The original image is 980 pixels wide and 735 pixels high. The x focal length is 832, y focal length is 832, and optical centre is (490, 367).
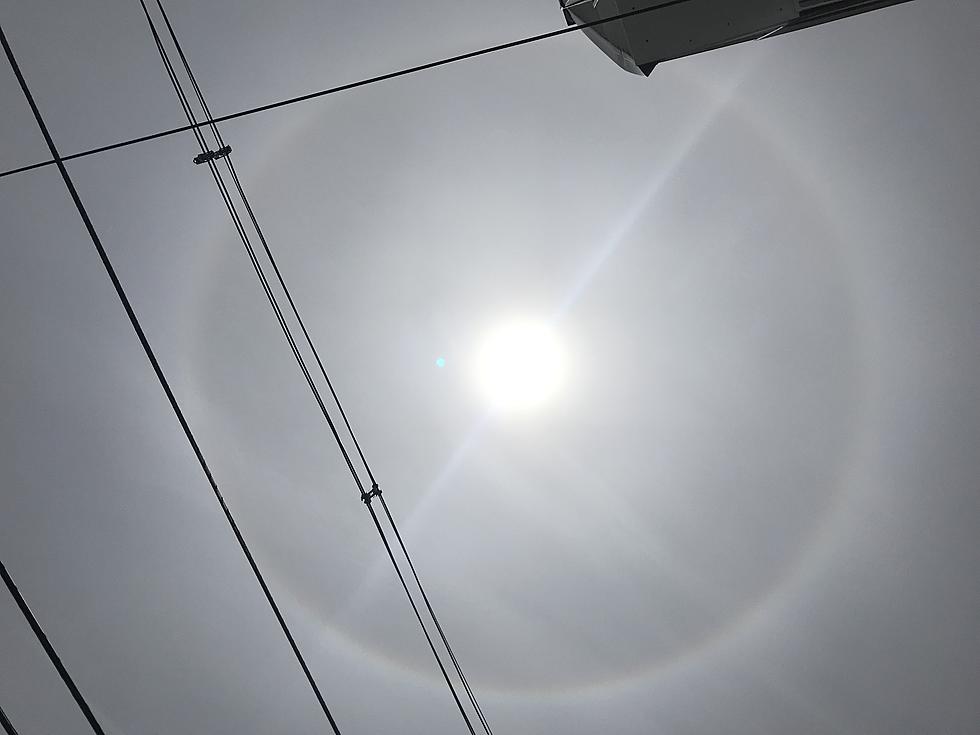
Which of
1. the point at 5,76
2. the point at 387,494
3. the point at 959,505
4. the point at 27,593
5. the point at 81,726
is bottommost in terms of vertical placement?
the point at 81,726

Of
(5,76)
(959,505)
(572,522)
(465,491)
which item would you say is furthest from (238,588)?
(959,505)

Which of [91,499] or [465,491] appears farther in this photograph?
[465,491]

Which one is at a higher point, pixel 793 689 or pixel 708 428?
pixel 708 428

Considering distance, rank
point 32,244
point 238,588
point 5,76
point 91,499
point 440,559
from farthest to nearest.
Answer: point 440,559
point 238,588
point 91,499
point 32,244
point 5,76

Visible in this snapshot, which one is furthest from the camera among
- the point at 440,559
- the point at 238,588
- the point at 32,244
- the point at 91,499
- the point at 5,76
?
the point at 440,559

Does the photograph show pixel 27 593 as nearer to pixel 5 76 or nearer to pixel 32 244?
pixel 32 244

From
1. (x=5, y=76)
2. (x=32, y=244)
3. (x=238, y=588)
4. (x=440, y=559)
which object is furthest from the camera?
(x=440, y=559)

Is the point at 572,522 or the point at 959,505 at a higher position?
the point at 959,505

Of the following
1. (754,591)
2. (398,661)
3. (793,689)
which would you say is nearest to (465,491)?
(398,661)

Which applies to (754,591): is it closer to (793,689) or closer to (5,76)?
(793,689)
